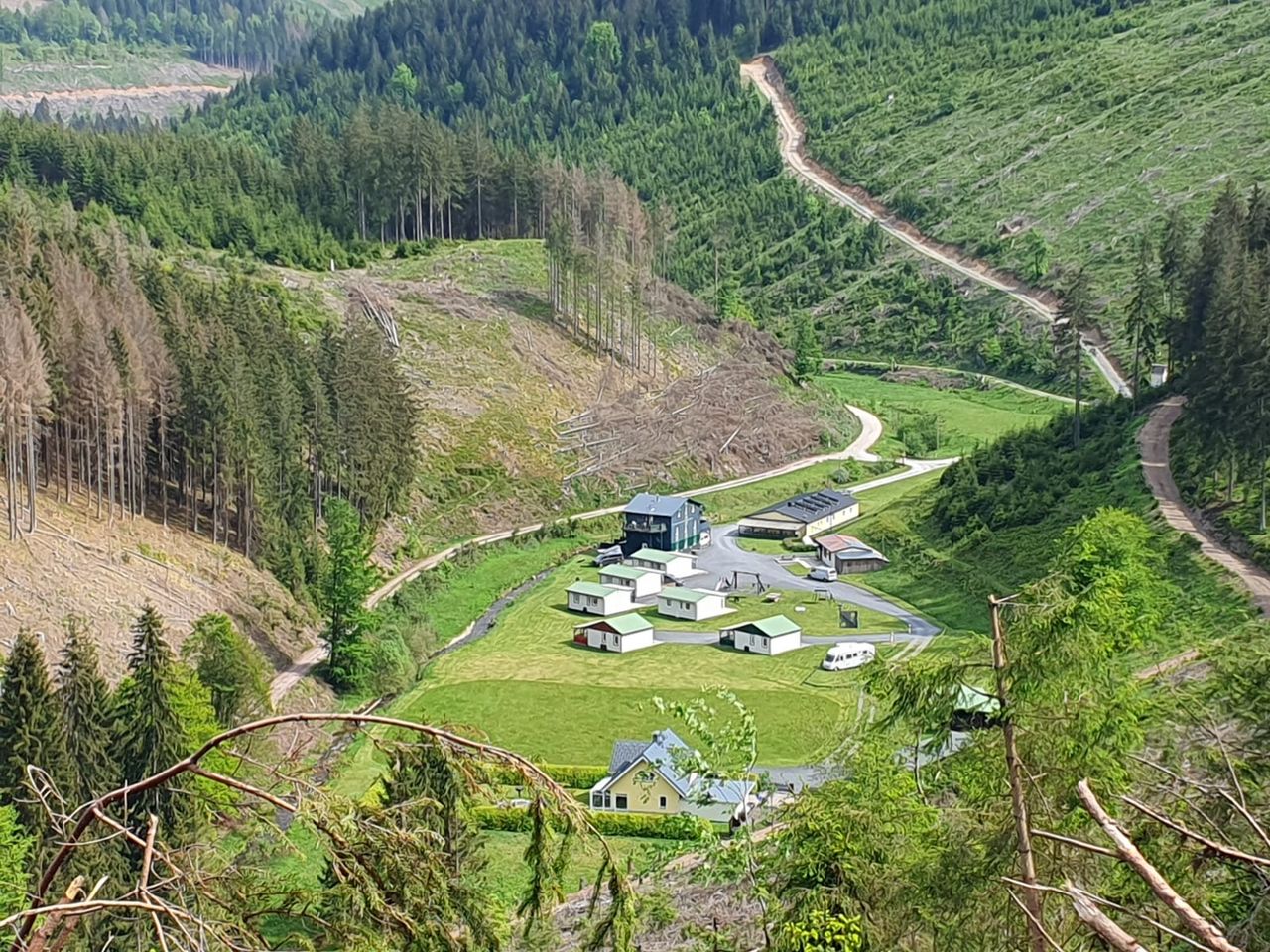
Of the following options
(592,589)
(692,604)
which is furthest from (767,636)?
(592,589)

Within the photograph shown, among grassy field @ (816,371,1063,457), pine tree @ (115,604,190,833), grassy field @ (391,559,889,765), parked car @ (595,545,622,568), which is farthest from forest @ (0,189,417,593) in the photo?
grassy field @ (816,371,1063,457)

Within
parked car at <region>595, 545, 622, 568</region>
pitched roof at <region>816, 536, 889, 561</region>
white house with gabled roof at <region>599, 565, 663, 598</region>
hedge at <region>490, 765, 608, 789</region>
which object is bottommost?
parked car at <region>595, 545, 622, 568</region>

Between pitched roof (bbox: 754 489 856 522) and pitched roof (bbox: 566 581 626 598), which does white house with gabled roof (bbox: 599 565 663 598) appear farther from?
pitched roof (bbox: 754 489 856 522)

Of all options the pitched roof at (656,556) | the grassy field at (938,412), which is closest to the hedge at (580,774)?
the pitched roof at (656,556)

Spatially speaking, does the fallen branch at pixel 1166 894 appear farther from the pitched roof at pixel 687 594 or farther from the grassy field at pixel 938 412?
the grassy field at pixel 938 412

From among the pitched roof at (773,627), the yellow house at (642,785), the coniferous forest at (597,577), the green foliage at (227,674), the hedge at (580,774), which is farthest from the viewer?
the pitched roof at (773,627)

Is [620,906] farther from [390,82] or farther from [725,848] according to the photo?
[390,82]

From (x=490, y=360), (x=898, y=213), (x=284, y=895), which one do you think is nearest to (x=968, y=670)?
(x=284, y=895)
